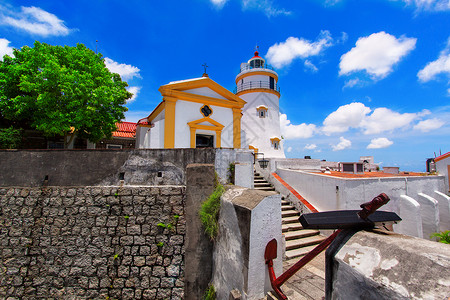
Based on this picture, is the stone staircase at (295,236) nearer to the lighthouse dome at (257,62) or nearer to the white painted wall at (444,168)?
the white painted wall at (444,168)

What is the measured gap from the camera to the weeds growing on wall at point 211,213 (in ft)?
15.5

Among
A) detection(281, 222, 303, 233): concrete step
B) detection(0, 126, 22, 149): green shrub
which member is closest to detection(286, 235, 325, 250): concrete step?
detection(281, 222, 303, 233): concrete step

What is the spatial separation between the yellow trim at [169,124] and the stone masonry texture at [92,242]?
4.87 metres

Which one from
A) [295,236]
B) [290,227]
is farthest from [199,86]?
[295,236]

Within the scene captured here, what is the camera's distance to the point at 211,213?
4.87 meters

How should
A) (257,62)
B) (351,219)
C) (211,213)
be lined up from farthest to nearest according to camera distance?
1. (257,62)
2. (211,213)
3. (351,219)

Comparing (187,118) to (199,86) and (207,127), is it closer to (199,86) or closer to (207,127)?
(207,127)

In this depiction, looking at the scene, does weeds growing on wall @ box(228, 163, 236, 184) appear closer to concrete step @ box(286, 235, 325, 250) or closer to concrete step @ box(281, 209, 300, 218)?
concrete step @ box(286, 235, 325, 250)

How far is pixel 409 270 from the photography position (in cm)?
122

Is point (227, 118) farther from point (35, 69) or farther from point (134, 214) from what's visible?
point (35, 69)

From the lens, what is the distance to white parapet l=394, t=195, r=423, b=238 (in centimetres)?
806

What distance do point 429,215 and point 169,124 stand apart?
13.3m

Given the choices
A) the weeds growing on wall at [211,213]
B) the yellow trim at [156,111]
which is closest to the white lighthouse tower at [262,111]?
the yellow trim at [156,111]

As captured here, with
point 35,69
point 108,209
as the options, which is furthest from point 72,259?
point 35,69
